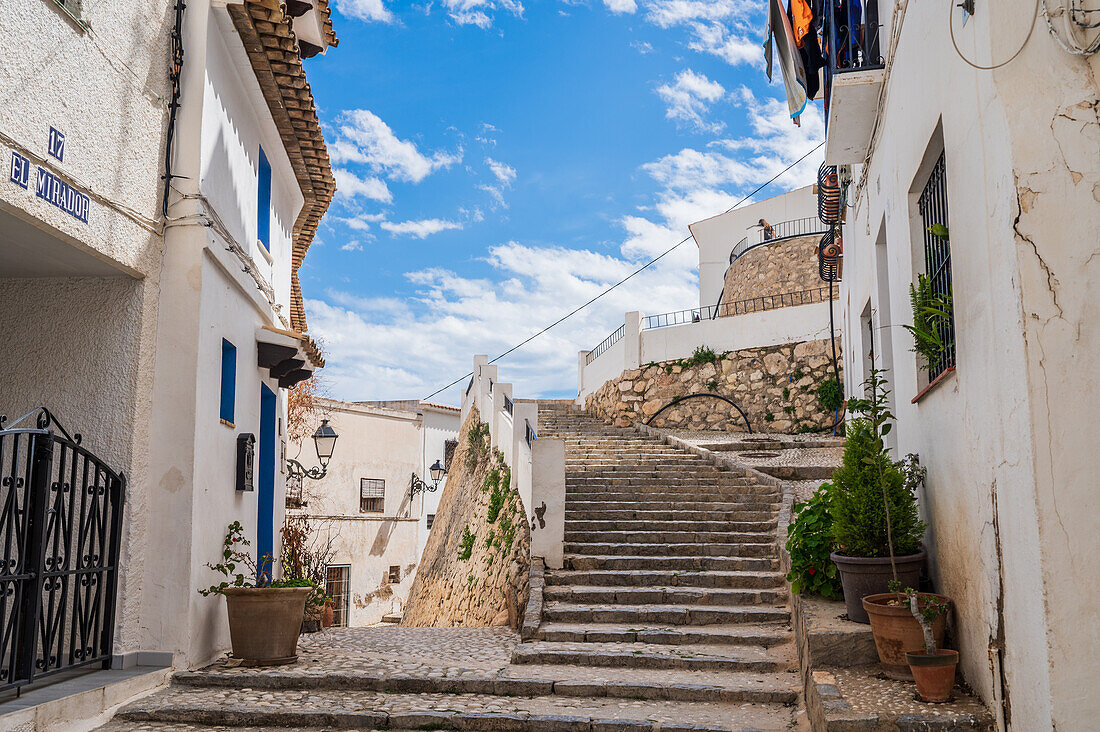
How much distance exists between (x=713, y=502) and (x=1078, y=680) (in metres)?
7.84

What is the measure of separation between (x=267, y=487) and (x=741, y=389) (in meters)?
12.2

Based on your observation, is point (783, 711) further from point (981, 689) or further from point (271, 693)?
point (271, 693)

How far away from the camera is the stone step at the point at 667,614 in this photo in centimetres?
814

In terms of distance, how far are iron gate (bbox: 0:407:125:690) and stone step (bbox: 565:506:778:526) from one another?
5720 millimetres

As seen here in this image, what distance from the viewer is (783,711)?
5906 millimetres

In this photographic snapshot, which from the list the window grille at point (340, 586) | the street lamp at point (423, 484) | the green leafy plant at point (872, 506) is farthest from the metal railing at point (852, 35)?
the street lamp at point (423, 484)

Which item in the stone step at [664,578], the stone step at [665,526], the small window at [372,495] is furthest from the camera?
the small window at [372,495]

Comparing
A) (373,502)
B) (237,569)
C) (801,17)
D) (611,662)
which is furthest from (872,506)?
(373,502)

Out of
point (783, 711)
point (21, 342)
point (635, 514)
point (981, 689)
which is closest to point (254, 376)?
point (21, 342)

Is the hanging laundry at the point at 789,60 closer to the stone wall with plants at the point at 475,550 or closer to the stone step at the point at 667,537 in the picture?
the stone step at the point at 667,537

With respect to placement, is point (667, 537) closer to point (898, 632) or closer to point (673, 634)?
point (673, 634)

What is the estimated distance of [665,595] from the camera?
28.6 feet

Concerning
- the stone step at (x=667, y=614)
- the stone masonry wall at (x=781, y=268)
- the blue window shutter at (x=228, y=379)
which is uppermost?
the stone masonry wall at (x=781, y=268)

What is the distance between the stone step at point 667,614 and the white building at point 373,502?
1377 centimetres
